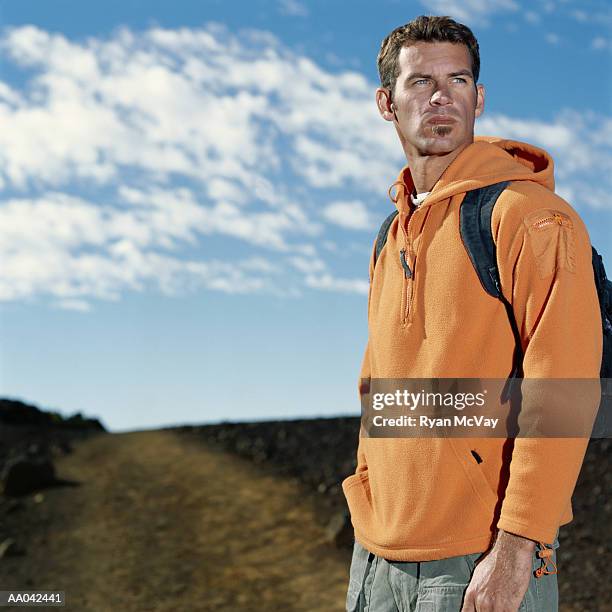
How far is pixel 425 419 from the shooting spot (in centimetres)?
293

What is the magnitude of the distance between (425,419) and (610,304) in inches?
31.7

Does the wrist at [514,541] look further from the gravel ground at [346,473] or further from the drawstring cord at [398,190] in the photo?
the gravel ground at [346,473]

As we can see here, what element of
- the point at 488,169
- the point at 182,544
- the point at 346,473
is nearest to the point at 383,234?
the point at 488,169

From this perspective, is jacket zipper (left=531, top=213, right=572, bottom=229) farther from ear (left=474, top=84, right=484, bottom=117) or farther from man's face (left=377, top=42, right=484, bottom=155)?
ear (left=474, top=84, right=484, bottom=117)

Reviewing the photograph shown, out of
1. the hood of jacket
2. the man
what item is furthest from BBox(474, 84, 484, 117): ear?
the hood of jacket

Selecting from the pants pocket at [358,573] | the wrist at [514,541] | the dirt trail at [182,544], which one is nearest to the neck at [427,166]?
the wrist at [514,541]

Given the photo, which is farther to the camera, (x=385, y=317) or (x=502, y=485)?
(x=385, y=317)

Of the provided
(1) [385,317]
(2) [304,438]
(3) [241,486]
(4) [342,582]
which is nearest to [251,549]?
(4) [342,582]

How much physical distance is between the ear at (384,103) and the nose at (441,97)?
26 centimetres

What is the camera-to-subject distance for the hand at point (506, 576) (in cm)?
257

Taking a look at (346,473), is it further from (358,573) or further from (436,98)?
(436,98)

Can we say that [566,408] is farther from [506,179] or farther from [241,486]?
[241,486]

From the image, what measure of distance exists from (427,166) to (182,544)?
898 cm

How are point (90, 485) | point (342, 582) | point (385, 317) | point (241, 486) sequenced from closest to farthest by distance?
point (385, 317), point (342, 582), point (241, 486), point (90, 485)
